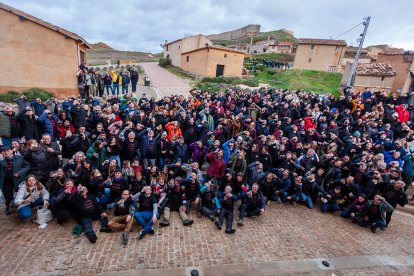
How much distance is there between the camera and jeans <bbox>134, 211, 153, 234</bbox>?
19.9ft

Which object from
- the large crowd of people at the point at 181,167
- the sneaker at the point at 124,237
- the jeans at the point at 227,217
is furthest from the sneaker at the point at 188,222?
the sneaker at the point at 124,237

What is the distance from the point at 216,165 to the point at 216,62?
2404 cm

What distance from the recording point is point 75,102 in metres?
8.55

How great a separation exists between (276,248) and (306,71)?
31445 mm

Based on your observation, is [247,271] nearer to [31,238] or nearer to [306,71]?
[31,238]

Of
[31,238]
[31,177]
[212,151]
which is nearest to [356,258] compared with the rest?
[212,151]

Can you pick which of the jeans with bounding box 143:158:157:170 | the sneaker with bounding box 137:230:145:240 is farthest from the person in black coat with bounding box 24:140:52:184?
the sneaker with bounding box 137:230:145:240

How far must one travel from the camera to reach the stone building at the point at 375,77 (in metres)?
19.5

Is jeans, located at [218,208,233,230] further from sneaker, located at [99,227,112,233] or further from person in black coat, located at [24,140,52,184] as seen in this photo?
person in black coat, located at [24,140,52,184]

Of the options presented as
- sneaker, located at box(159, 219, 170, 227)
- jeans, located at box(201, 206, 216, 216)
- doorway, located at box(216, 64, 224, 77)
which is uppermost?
doorway, located at box(216, 64, 224, 77)

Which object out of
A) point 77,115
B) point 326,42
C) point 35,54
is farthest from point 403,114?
point 326,42

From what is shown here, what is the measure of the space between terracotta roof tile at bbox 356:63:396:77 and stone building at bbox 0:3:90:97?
22.2 meters

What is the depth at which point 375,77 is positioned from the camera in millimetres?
19594

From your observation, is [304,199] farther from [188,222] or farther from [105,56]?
[105,56]
